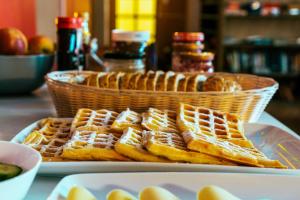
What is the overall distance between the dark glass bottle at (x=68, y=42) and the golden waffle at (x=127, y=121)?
0.51 m

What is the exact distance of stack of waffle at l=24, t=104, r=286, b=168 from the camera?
1.99 feet

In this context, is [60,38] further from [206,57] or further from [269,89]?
[269,89]

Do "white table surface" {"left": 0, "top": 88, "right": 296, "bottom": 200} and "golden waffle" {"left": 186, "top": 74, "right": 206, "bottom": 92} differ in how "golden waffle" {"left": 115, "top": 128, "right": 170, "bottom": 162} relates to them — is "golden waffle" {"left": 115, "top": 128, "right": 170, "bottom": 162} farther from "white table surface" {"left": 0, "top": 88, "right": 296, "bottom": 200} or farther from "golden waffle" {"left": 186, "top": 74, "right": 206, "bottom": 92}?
"golden waffle" {"left": 186, "top": 74, "right": 206, "bottom": 92}

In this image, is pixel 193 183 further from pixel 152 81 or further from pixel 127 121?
pixel 152 81

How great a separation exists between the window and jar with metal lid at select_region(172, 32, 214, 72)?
3482mm

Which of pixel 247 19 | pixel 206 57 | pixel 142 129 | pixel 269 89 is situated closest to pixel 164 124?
pixel 142 129

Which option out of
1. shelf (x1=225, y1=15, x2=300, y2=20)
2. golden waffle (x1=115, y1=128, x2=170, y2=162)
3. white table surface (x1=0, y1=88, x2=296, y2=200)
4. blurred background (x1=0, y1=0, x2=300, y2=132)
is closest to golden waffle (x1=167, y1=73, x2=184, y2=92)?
white table surface (x1=0, y1=88, x2=296, y2=200)

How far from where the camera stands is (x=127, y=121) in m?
0.75

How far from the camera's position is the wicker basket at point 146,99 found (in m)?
0.86

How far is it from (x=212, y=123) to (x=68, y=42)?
624 millimetres

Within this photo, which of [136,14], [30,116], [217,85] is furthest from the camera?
[136,14]

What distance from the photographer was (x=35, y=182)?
605mm

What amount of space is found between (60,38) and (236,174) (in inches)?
32.5

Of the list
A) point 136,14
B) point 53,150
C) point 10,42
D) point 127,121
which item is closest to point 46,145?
point 53,150
